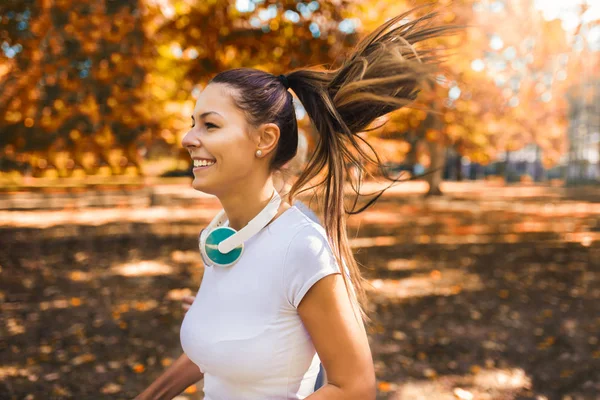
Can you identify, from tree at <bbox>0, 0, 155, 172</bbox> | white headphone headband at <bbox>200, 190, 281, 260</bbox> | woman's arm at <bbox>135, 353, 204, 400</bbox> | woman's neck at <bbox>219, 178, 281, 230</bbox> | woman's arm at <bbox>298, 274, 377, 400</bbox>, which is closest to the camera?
woman's arm at <bbox>298, 274, 377, 400</bbox>

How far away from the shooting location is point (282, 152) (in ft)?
5.82

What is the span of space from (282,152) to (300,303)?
52 centimetres

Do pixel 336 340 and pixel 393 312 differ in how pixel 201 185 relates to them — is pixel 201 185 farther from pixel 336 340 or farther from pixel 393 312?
pixel 393 312

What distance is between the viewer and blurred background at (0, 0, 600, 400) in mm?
4973

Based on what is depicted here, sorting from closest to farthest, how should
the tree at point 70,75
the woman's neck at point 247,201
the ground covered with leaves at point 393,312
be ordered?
the woman's neck at point 247,201
the ground covered with leaves at point 393,312
the tree at point 70,75

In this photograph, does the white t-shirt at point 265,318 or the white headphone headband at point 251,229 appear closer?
the white t-shirt at point 265,318

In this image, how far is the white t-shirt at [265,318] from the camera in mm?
1488

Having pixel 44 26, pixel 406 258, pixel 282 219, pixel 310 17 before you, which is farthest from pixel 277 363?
pixel 44 26

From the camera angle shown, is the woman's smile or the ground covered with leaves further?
the ground covered with leaves

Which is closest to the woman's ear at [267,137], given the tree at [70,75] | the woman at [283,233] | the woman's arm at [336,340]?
the woman at [283,233]

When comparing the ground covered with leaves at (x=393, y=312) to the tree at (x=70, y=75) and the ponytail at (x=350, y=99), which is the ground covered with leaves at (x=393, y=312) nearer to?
the ponytail at (x=350, y=99)

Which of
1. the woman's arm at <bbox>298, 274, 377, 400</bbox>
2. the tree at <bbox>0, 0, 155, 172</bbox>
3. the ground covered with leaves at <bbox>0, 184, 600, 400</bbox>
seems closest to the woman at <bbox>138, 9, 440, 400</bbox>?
the woman's arm at <bbox>298, 274, 377, 400</bbox>

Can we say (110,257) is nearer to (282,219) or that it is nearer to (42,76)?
(42,76)

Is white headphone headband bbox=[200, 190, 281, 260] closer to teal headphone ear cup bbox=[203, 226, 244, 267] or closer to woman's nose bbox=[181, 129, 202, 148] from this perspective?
teal headphone ear cup bbox=[203, 226, 244, 267]
